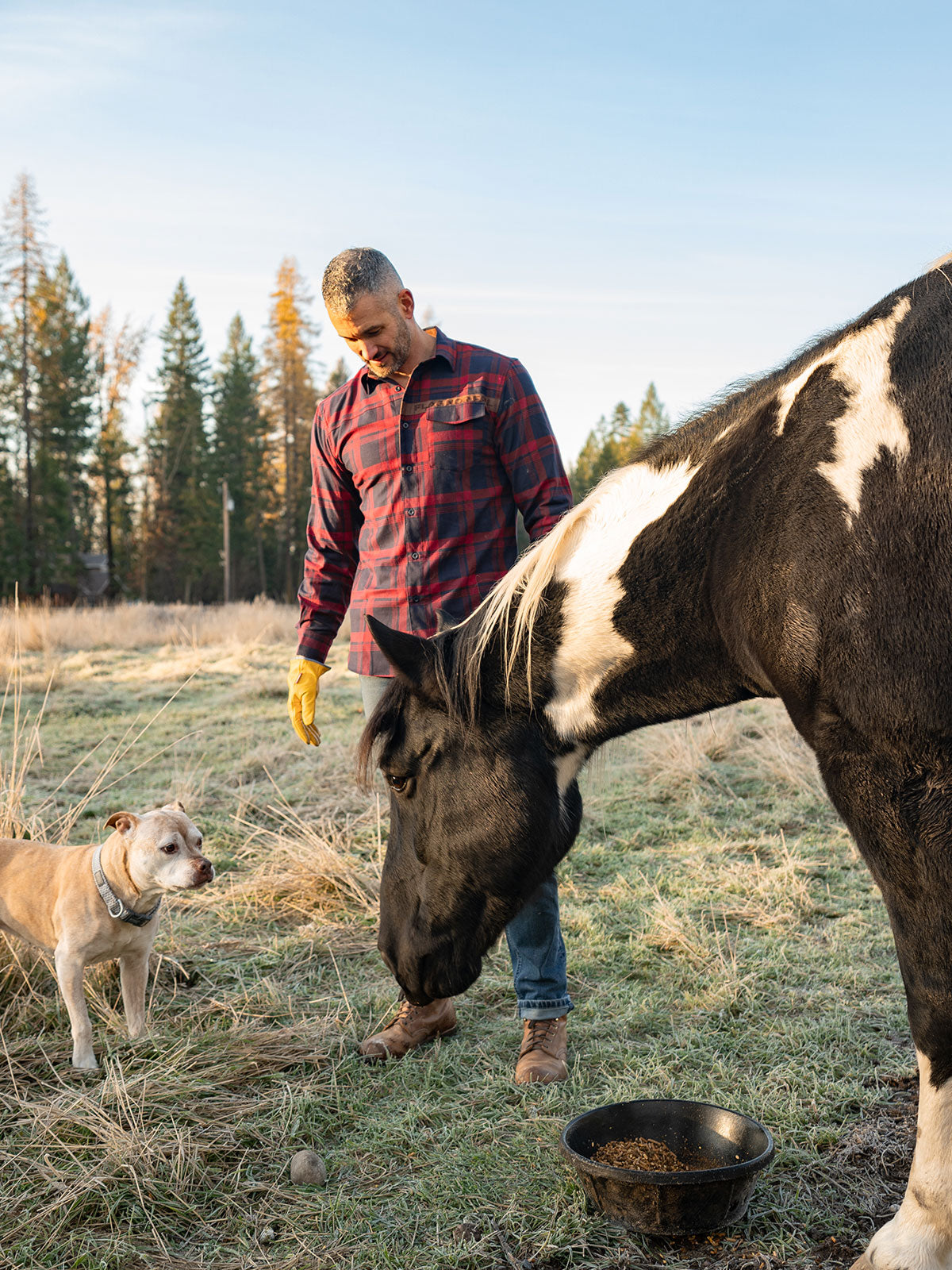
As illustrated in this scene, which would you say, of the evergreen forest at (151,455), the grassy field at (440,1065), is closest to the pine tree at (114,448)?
the evergreen forest at (151,455)

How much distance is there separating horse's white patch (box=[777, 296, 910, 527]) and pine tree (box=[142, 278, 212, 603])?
1465 inches

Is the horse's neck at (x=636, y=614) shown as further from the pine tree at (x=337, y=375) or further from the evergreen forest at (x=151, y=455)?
the pine tree at (x=337, y=375)

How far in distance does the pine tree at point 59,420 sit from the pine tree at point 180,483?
3639 millimetres

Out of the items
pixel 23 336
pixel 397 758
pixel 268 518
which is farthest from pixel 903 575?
pixel 268 518

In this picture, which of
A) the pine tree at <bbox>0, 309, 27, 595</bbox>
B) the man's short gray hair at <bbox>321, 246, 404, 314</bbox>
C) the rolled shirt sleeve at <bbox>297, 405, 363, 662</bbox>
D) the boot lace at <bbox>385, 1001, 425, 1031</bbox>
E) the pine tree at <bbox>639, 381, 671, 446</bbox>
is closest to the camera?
the man's short gray hair at <bbox>321, 246, 404, 314</bbox>

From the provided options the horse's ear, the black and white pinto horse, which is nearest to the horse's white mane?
the black and white pinto horse

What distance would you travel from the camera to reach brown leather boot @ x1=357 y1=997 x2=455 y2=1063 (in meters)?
3.04

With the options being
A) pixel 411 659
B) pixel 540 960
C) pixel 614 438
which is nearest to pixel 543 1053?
pixel 540 960

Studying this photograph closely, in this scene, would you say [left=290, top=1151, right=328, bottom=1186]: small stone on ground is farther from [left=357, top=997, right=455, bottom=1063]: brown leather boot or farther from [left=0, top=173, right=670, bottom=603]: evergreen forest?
[left=0, top=173, right=670, bottom=603]: evergreen forest

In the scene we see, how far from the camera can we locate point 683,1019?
127 inches

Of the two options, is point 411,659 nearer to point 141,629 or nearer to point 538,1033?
point 538,1033

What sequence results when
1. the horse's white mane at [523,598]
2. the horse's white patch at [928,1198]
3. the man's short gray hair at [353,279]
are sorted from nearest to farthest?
the horse's white patch at [928,1198] → the horse's white mane at [523,598] → the man's short gray hair at [353,279]

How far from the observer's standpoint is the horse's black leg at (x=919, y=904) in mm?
1548

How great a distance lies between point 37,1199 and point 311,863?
217 centimetres
